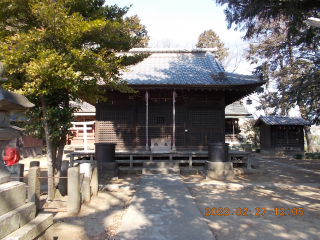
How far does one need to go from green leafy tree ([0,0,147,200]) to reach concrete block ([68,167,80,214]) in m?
0.82

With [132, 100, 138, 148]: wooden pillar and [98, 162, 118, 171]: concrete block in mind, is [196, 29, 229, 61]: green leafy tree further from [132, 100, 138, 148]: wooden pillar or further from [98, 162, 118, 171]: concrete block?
[98, 162, 118, 171]: concrete block

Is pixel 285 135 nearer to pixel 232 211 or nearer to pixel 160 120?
pixel 160 120

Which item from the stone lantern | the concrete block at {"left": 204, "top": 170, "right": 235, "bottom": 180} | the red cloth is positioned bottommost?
the concrete block at {"left": 204, "top": 170, "right": 235, "bottom": 180}

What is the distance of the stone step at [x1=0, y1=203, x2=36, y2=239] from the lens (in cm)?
257

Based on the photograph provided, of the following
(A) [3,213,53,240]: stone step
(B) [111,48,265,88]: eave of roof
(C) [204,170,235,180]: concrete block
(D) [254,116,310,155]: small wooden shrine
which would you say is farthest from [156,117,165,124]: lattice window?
(D) [254,116,310,155]: small wooden shrine

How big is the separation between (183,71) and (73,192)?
9409 millimetres

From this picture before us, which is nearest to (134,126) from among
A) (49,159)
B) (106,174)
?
(106,174)

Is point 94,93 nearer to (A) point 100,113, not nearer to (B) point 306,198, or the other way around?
(A) point 100,113

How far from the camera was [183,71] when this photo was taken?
12953 mm

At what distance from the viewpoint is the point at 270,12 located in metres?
8.95

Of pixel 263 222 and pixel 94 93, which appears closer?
pixel 263 222

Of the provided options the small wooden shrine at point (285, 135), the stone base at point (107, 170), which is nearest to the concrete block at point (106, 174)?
the stone base at point (107, 170)

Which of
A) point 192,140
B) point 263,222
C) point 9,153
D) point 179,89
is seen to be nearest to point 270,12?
point 179,89

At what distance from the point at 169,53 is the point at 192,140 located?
713 cm
